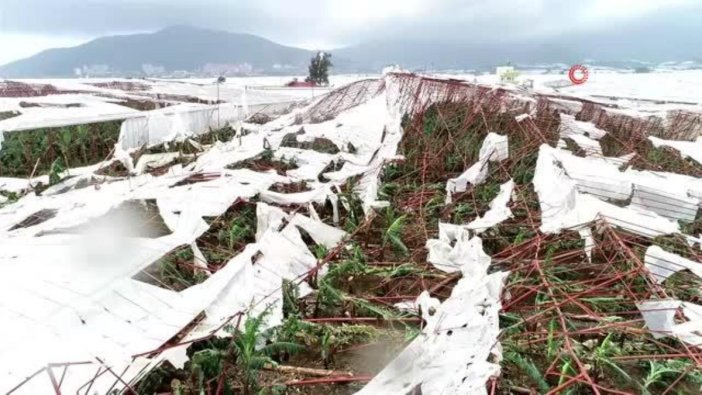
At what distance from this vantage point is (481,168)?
530 centimetres

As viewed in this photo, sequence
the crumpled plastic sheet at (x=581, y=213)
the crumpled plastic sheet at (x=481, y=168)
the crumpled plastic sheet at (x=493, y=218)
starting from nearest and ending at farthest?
1. the crumpled plastic sheet at (x=581, y=213)
2. the crumpled plastic sheet at (x=493, y=218)
3. the crumpled plastic sheet at (x=481, y=168)

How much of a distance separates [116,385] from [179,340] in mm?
376

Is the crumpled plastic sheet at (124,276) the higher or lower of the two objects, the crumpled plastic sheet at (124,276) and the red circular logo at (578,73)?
the lower

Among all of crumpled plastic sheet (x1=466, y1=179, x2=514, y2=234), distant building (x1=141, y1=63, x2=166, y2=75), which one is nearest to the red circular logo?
crumpled plastic sheet (x1=466, y1=179, x2=514, y2=234)

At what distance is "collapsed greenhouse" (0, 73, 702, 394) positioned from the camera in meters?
2.05

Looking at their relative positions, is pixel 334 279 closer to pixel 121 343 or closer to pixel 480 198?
pixel 121 343

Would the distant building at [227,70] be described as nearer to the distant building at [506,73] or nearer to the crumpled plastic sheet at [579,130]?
the distant building at [506,73]

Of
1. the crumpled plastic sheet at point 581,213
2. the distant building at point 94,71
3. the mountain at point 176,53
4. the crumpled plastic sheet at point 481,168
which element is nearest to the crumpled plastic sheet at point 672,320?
the crumpled plastic sheet at point 581,213

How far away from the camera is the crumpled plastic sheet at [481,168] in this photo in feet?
16.6

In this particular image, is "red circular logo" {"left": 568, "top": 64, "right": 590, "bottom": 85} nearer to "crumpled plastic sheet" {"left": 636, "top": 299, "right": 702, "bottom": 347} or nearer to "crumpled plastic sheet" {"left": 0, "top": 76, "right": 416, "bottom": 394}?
"crumpled plastic sheet" {"left": 0, "top": 76, "right": 416, "bottom": 394}

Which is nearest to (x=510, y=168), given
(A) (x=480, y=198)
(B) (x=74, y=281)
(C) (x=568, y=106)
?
(A) (x=480, y=198)

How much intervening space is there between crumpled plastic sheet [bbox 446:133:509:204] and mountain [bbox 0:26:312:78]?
88.5 m

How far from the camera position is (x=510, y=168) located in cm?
571

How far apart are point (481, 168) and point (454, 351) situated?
351cm
